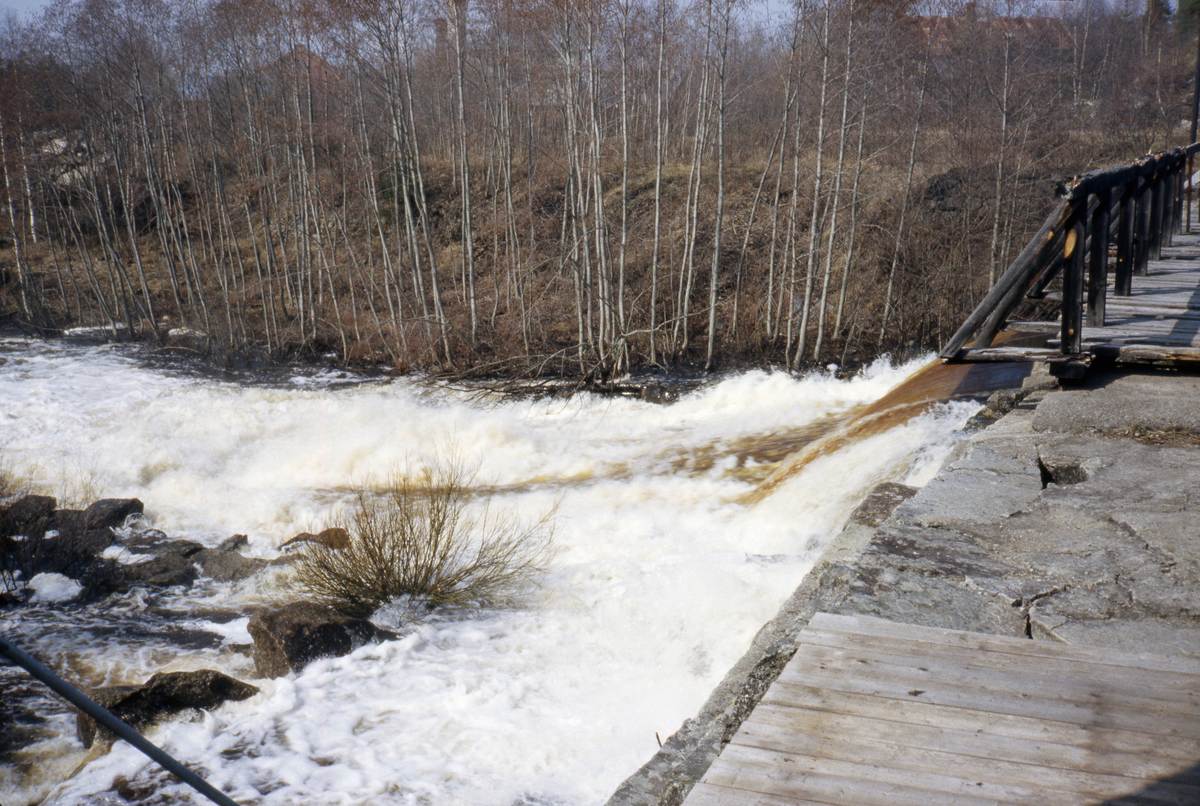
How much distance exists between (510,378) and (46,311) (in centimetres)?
1459

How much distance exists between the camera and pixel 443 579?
6.35 meters

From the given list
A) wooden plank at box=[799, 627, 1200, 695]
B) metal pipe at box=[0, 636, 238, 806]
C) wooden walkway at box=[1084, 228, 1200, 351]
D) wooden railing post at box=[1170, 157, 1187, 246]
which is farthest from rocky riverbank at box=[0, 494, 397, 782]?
wooden railing post at box=[1170, 157, 1187, 246]

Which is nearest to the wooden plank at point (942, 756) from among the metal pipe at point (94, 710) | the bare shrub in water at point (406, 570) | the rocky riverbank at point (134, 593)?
the metal pipe at point (94, 710)

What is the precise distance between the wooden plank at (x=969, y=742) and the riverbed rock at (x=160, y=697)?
4.26 metres

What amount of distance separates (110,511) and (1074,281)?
31.7ft

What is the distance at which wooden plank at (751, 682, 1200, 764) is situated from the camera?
1.93m

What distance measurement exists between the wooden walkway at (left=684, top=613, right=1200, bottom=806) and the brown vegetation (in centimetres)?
1130

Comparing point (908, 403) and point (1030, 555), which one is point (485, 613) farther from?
point (908, 403)

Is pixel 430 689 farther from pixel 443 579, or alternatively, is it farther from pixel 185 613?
pixel 185 613

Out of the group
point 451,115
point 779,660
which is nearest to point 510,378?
point 779,660

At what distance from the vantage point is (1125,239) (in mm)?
7094

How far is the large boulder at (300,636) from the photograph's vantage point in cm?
542

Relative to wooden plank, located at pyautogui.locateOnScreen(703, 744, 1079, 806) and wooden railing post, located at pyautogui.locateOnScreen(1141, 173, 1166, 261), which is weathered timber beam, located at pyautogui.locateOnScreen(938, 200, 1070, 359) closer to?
wooden plank, located at pyautogui.locateOnScreen(703, 744, 1079, 806)

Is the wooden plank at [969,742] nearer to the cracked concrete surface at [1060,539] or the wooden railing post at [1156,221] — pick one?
the cracked concrete surface at [1060,539]
